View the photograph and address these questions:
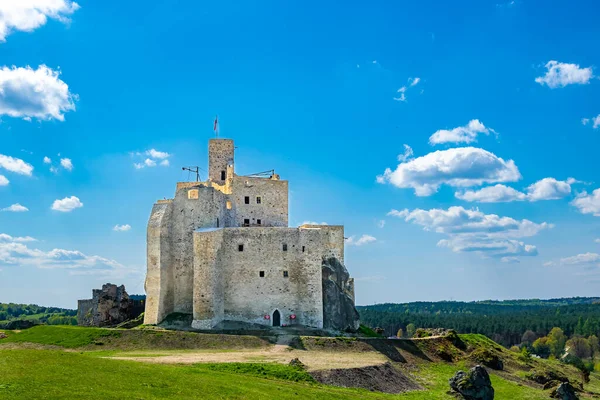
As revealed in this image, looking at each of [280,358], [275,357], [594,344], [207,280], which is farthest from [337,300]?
[594,344]

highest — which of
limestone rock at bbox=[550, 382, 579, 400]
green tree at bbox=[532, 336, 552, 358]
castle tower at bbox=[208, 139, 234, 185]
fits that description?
castle tower at bbox=[208, 139, 234, 185]

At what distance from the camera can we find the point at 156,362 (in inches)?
1420

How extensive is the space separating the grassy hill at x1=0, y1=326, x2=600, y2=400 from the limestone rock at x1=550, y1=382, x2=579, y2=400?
1.03 metres

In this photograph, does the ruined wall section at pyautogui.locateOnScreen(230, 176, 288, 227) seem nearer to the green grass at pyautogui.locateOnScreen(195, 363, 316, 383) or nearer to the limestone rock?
the green grass at pyautogui.locateOnScreen(195, 363, 316, 383)

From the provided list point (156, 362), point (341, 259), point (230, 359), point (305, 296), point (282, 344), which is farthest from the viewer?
point (341, 259)

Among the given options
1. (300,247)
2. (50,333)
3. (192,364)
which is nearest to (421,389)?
(192,364)

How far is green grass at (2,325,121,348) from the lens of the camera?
4575 centimetres

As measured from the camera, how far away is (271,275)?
182ft

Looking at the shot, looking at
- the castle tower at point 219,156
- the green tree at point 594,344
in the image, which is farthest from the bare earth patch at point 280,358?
the green tree at point 594,344

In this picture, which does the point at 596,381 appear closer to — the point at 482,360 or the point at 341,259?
the point at 482,360

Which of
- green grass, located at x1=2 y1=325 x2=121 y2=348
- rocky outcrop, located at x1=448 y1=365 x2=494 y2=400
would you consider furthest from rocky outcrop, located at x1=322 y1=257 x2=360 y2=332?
green grass, located at x1=2 y1=325 x2=121 y2=348

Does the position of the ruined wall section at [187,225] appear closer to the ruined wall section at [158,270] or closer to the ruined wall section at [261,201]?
the ruined wall section at [158,270]

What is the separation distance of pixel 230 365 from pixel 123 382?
35.3 feet

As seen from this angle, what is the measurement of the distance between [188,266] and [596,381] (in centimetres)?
4323
